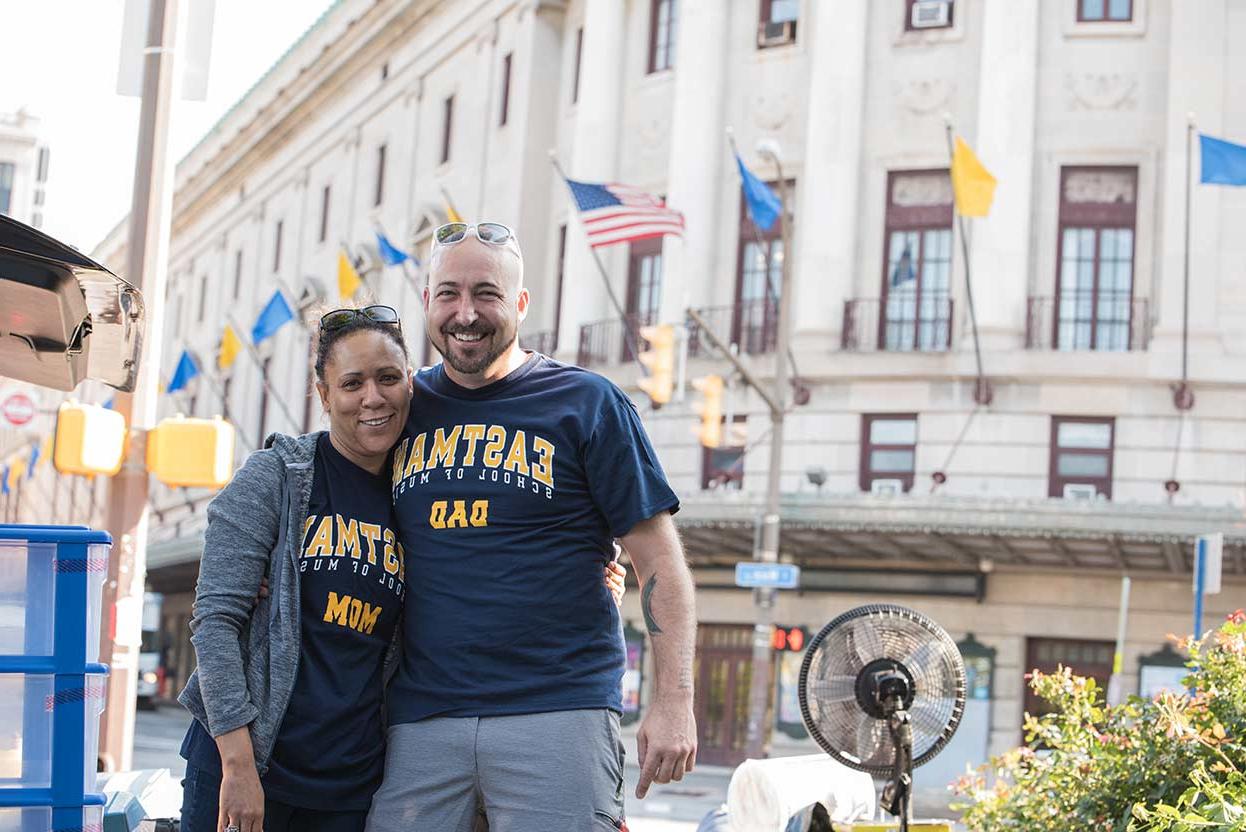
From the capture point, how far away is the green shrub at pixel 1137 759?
5.74 meters

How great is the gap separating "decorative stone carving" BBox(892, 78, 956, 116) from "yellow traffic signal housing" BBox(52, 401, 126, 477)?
26.2 m

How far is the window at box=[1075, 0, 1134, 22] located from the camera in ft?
113

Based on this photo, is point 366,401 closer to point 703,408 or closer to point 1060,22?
point 703,408

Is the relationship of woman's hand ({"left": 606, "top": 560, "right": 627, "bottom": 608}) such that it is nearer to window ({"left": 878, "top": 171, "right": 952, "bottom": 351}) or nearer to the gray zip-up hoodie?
the gray zip-up hoodie

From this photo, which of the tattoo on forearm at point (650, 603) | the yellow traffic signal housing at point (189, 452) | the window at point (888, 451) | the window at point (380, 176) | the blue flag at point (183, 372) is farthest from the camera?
the window at point (380, 176)

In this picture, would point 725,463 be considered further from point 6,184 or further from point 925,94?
point 6,184

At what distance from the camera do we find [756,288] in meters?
36.7

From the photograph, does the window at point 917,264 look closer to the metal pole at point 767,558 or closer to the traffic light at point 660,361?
the metal pole at point 767,558

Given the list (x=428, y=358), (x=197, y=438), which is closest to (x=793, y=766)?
(x=197, y=438)

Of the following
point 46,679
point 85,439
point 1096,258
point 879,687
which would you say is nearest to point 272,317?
point 1096,258

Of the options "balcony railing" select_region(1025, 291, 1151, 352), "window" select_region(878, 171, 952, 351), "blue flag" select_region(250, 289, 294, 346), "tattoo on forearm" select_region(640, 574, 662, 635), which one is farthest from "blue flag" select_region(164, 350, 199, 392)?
"tattoo on forearm" select_region(640, 574, 662, 635)

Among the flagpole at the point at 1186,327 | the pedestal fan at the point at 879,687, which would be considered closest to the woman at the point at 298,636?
the pedestal fan at the point at 879,687

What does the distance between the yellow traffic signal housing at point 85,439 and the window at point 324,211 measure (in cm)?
4466

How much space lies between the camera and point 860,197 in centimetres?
3556
